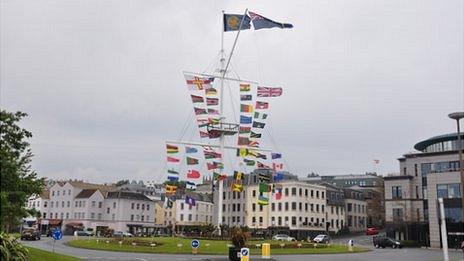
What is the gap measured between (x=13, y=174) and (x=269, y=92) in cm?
4023

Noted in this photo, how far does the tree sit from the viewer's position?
14.7 m

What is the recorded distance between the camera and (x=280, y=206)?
10550 cm

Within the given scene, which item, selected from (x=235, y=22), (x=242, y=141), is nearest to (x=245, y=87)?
(x=242, y=141)

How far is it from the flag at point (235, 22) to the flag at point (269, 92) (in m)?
6.79

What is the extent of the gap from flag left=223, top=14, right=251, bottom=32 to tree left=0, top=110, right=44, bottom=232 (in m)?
39.9

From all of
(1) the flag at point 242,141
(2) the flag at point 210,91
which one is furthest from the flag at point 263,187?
(2) the flag at point 210,91

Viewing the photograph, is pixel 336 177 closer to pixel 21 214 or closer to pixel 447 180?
pixel 447 180

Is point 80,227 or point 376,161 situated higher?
point 376,161

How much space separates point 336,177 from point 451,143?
257 ft

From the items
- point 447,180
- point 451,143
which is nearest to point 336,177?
point 451,143

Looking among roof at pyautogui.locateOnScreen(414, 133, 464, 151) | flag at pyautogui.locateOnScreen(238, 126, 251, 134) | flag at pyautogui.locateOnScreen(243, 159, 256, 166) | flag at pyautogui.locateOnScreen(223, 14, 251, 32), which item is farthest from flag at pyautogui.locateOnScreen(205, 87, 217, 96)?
roof at pyautogui.locateOnScreen(414, 133, 464, 151)

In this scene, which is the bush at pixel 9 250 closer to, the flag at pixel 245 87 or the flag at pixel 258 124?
the flag at pixel 258 124

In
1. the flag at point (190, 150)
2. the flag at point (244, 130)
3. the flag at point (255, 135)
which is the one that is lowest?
the flag at point (190, 150)

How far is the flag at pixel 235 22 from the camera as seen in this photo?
5466 centimetres
